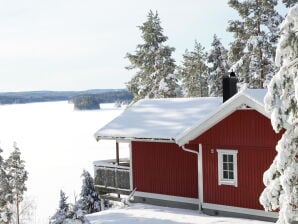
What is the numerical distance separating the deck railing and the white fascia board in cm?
459

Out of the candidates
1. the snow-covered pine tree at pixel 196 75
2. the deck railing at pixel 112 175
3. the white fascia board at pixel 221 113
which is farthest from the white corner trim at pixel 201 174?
the snow-covered pine tree at pixel 196 75

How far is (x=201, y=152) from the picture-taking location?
19281 millimetres

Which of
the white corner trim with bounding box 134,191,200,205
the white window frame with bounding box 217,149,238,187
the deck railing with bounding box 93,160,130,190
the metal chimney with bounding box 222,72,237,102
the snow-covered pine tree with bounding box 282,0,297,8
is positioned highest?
the snow-covered pine tree with bounding box 282,0,297,8

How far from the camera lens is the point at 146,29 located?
4266cm

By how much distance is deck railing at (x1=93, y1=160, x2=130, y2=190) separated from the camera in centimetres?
2273

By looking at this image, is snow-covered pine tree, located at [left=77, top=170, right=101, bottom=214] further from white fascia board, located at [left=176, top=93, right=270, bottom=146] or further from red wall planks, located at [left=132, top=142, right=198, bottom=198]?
white fascia board, located at [left=176, top=93, right=270, bottom=146]

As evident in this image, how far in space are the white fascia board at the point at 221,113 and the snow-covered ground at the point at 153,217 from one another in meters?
3.03

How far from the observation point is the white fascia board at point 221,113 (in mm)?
17203

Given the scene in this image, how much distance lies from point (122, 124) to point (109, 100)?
125818mm

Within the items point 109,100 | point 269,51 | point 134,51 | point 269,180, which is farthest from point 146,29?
point 109,100

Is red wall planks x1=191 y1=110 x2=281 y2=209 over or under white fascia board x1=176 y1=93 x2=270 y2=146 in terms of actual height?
under

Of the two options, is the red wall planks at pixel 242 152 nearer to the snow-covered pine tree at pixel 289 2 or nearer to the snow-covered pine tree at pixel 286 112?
the snow-covered pine tree at pixel 286 112

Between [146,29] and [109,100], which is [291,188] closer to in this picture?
[146,29]

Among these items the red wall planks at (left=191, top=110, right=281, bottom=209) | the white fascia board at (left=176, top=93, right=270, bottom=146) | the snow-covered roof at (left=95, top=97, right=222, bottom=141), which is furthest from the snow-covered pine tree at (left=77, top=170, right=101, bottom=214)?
the white fascia board at (left=176, top=93, right=270, bottom=146)
